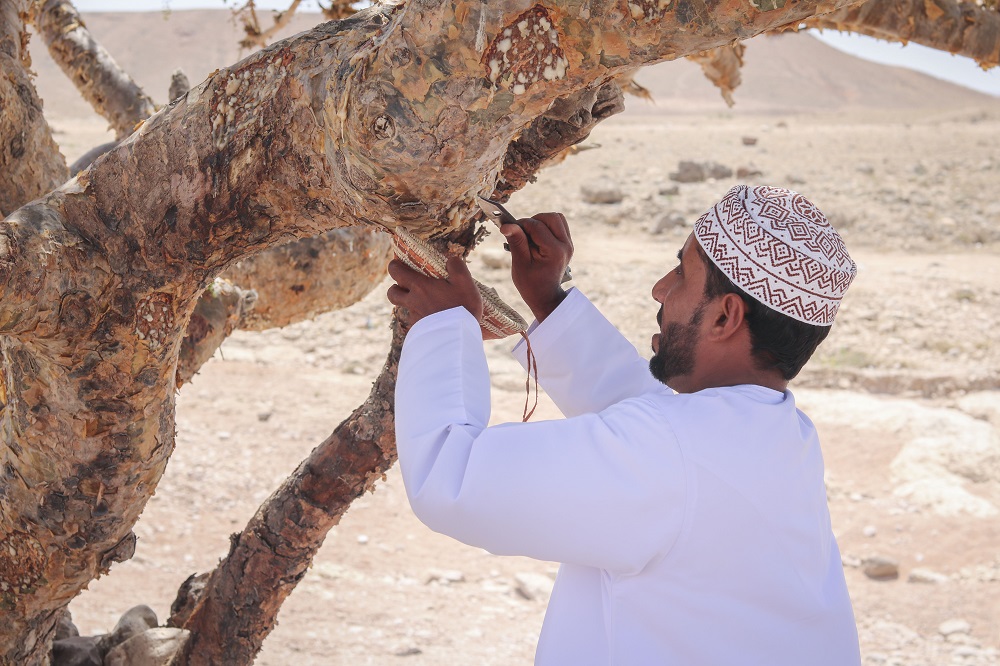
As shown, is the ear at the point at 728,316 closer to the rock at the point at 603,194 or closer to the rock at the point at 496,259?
the rock at the point at 496,259

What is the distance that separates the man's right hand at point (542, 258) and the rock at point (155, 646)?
5.14 feet

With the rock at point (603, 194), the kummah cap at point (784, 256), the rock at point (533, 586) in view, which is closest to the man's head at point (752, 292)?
the kummah cap at point (784, 256)

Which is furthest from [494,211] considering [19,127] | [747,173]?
[747,173]

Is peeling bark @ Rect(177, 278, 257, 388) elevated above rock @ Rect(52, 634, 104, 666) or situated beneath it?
elevated above

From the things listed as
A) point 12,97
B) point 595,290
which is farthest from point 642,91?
point 595,290

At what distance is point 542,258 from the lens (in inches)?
80.1

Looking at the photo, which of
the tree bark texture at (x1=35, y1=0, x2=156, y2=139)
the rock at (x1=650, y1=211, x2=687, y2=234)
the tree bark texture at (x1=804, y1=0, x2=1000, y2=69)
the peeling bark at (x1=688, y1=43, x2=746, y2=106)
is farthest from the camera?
Answer: the rock at (x1=650, y1=211, x2=687, y2=234)

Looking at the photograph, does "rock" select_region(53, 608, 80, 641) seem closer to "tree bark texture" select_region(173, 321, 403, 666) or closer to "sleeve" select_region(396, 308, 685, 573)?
"tree bark texture" select_region(173, 321, 403, 666)

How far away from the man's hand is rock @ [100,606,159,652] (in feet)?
6.23

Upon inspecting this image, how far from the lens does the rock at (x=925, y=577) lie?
5.59 meters

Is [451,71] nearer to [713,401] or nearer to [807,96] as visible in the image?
[713,401]

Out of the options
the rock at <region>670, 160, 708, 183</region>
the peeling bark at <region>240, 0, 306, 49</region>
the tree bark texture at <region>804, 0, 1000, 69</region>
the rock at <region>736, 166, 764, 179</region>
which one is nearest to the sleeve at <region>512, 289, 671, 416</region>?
the tree bark texture at <region>804, 0, 1000, 69</region>

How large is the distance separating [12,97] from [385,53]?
1.54 metres

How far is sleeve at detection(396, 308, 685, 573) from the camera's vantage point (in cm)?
146
